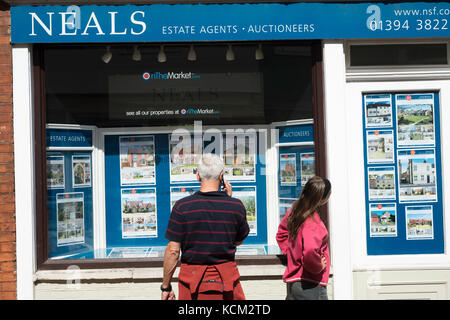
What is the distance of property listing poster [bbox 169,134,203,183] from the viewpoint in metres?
5.54

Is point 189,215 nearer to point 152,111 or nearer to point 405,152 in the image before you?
point 152,111

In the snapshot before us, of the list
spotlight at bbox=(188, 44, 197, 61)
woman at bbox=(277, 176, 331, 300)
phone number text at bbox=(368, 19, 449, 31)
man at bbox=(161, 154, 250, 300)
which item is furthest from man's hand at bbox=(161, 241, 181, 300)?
phone number text at bbox=(368, 19, 449, 31)

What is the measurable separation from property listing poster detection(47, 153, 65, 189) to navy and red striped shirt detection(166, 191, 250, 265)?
2.23 meters

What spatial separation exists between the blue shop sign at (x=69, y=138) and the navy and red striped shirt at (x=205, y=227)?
2.35 metres

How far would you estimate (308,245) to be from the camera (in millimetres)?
3525

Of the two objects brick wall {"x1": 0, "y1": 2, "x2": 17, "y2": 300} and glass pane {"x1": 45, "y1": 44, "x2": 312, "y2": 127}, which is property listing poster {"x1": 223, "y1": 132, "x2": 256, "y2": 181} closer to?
glass pane {"x1": 45, "y1": 44, "x2": 312, "y2": 127}

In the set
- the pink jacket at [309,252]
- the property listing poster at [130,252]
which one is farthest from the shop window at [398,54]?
the property listing poster at [130,252]

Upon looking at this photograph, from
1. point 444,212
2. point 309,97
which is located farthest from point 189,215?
point 444,212

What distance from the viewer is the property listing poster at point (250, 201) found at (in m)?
5.54

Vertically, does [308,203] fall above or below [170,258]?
above

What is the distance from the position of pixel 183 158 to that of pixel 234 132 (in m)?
0.69

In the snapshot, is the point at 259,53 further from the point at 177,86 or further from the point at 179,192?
the point at 179,192

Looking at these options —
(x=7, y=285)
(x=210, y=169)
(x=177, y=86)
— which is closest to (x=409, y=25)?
(x=177, y=86)

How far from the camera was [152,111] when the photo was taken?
536 centimetres
